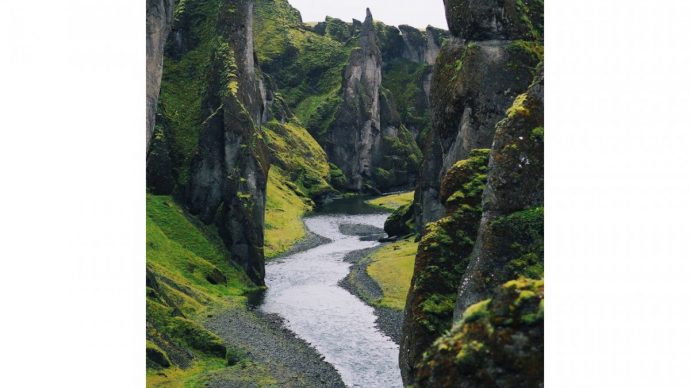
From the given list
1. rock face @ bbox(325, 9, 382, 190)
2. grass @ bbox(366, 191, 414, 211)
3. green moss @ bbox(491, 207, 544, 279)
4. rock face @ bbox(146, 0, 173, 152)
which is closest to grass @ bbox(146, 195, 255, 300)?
rock face @ bbox(146, 0, 173, 152)

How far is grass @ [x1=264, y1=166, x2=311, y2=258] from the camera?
98.6 m

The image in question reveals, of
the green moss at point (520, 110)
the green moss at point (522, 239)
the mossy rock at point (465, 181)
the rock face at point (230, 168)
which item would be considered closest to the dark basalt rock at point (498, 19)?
the mossy rock at point (465, 181)

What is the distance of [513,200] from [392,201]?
136 meters

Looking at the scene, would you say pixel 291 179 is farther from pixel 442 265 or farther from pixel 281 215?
pixel 442 265

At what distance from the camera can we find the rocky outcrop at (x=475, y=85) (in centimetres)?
4116

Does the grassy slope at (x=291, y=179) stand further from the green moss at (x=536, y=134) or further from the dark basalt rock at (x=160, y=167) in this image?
the green moss at (x=536, y=134)

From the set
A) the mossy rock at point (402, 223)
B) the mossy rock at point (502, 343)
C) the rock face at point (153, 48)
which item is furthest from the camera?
the mossy rock at point (402, 223)

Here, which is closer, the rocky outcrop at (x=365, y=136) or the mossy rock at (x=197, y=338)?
the mossy rock at (x=197, y=338)

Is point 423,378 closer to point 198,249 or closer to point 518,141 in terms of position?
point 518,141

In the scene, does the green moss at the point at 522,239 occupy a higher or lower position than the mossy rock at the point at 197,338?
higher

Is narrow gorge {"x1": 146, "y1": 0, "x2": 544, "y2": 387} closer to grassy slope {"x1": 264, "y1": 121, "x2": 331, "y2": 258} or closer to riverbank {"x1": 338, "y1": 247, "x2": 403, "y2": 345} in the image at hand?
riverbank {"x1": 338, "y1": 247, "x2": 403, "y2": 345}

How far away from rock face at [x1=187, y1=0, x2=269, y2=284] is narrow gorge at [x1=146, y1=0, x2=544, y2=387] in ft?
0.52

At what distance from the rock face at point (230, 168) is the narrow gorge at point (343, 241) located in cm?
16
